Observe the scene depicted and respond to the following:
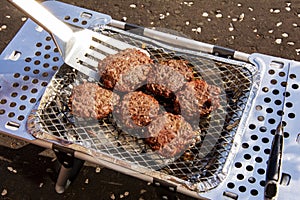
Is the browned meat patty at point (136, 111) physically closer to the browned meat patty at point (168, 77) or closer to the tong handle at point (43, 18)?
the browned meat patty at point (168, 77)

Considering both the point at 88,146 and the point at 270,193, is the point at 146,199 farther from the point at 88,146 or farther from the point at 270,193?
the point at 270,193

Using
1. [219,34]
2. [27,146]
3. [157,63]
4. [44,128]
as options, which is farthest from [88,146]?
[219,34]

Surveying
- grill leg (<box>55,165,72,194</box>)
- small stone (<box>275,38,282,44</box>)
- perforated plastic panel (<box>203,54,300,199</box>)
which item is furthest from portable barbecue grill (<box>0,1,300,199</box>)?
small stone (<box>275,38,282,44</box>)

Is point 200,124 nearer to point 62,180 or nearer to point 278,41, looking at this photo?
point 62,180

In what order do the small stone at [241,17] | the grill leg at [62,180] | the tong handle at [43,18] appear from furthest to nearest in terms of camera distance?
the small stone at [241,17] → the grill leg at [62,180] → the tong handle at [43,18]

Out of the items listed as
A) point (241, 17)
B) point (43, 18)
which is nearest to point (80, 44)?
point (43, 18)

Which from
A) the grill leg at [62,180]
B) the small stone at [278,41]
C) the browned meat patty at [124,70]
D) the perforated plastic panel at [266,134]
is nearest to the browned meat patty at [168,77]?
the browned meat patty at [124,70]

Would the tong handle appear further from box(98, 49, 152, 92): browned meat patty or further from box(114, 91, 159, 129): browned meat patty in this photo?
box(114, 91, 159, 129): browned meat patty
